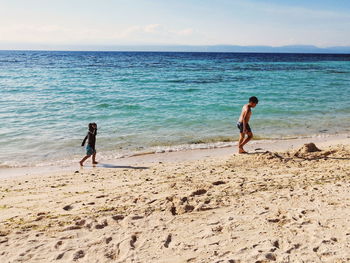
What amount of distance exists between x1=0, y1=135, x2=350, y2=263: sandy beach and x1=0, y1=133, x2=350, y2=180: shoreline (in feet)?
2.04

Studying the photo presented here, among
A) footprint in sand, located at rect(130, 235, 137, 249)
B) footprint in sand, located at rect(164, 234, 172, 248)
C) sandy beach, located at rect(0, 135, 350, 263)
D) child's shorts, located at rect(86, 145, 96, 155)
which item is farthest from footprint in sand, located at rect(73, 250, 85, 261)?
child's shorts, located at rect(86, 145, 96, 155)

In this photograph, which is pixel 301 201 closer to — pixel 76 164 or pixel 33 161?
pixel 76 164

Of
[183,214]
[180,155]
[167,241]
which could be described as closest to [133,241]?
[167,241]

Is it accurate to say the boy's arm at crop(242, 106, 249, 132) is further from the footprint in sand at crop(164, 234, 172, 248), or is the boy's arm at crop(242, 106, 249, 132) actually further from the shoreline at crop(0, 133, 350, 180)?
the footprint in sand at crop(164, 234, 172, 248)

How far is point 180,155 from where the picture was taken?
9.81 m

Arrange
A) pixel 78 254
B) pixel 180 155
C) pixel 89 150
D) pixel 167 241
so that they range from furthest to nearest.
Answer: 1. pixel 180 155
2. pixel 89 150
3. pixel 167 241
4. pixel 78 254

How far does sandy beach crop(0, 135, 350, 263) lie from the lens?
3949 mm

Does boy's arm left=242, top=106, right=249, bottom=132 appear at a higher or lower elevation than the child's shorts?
higher

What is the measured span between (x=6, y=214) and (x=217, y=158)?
18.5 feet

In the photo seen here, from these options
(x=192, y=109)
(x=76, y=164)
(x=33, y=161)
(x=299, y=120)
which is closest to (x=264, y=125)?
(x=299, y=120)

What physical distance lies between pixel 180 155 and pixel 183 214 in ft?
15.9

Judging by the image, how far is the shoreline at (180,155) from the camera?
28.1 ft

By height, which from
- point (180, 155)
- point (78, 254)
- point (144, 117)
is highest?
point (144, 117)

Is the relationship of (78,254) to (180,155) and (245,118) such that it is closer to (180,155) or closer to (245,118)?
(180,155)
